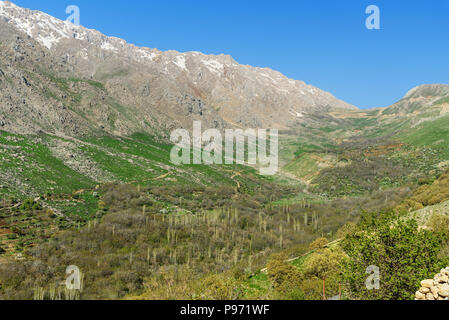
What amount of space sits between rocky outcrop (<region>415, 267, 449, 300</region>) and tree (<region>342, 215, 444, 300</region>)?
17.8ft

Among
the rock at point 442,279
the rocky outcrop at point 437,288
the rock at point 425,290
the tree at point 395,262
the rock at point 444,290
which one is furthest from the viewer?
the tree at point 395,262

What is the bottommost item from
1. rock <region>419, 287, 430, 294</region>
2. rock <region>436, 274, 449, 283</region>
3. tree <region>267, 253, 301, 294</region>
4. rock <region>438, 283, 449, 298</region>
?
tree <region>267, 253, 301, 294</region>

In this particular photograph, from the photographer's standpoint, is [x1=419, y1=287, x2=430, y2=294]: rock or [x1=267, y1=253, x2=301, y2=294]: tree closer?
[x1=419, y1=287, x2=430, y2=294]: rock

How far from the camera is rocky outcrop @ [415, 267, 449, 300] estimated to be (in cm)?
1670

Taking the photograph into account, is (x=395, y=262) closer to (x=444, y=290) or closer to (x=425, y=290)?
(x=425, y=290)

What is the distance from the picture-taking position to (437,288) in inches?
681

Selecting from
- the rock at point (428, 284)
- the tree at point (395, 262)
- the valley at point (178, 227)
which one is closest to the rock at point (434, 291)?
the rock at point (428, 284)

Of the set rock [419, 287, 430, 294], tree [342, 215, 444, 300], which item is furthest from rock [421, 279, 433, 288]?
tree [342, 215, 444, 300]

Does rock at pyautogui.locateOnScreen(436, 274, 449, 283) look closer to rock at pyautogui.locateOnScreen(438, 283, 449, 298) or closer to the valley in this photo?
rock at pyautogui.locateOnScreen(438, 283, 449, 298)

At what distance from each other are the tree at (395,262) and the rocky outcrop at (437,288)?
5.42 metres

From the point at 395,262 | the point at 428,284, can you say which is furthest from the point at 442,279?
the point at 395,262

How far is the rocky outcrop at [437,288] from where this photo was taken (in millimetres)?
16703

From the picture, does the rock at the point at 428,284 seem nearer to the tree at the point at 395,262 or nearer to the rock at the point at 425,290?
the rock at the point at 425,290

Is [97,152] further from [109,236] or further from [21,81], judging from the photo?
[109,236]
